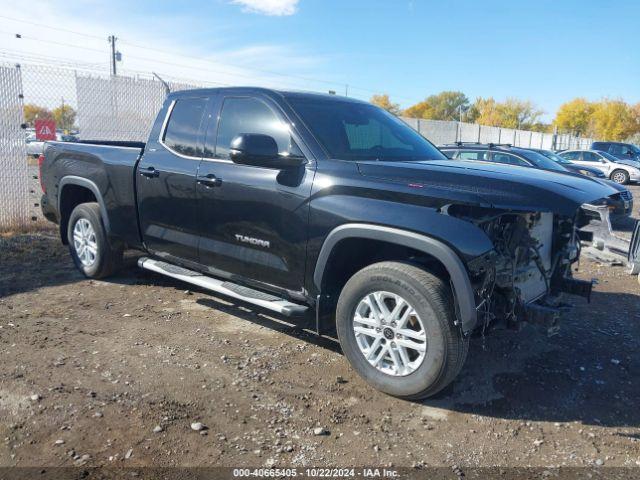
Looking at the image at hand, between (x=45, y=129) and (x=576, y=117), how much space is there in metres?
72.7

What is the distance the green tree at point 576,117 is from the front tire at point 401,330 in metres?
70.9

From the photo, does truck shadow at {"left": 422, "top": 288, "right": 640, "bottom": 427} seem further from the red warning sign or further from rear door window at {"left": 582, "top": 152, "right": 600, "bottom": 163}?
rear door window at {"left": 582, "top": 152, "right": 600, "bottom": 163}

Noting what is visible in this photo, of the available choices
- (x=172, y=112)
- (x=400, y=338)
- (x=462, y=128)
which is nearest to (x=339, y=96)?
(x=172, y=112)

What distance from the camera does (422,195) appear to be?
3.27m

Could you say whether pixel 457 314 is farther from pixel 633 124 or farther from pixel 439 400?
pixel 633 124

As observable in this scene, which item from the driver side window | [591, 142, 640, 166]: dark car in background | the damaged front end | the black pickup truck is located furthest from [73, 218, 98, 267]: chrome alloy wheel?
[591, 142, 640, 166]: dark car in background

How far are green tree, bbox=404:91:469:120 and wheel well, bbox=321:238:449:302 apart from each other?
9093cm

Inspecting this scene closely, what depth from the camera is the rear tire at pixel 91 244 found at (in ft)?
18.4

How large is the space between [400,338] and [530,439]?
950 mm

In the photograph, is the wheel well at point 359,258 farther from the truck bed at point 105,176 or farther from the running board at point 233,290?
the truck bed at point 105,176

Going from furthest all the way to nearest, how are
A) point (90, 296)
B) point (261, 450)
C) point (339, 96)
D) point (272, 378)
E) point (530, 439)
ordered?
point (90, 296), point (339, 96), point (272, 378), point (530, 439), point (261, 450)

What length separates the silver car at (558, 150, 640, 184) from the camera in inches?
855

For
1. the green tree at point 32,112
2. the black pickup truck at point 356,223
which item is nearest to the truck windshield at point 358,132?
the black pickup truck at point 356,223

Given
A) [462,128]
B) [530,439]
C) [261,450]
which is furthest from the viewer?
[462,128]
